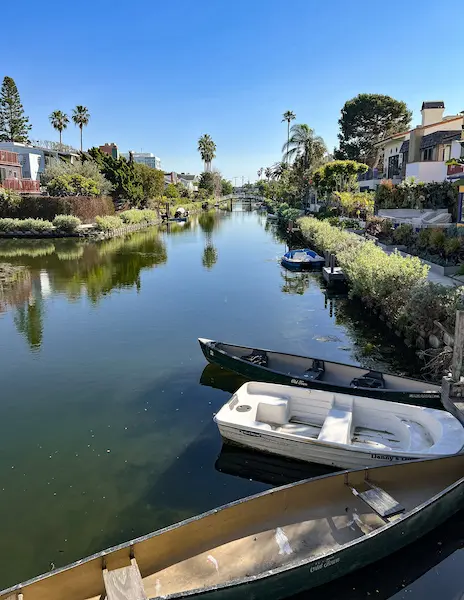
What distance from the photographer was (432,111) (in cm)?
5234

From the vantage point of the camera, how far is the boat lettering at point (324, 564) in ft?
20.9

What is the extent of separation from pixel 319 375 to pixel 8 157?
5972cm

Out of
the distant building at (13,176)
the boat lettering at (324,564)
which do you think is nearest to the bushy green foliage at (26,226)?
the distant building at (13,176)

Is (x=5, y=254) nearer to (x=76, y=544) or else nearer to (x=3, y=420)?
(x=3, y=420)

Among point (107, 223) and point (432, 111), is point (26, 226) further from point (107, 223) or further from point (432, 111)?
point (432, 111)

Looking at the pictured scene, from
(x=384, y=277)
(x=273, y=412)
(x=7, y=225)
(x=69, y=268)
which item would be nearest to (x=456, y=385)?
(x=273, y=412)

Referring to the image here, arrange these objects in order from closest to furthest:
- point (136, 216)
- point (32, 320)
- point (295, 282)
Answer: point (32, 320) < point (295, 282) < point (136, 216)

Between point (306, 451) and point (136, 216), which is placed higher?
point (136, 216)

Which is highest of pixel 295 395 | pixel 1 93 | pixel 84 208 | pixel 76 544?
pixel 1 93

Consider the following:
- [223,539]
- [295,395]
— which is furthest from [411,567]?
[295,395]

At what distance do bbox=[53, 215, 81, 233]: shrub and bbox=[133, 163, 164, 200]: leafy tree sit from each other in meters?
25.6

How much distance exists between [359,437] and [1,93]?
286 ft

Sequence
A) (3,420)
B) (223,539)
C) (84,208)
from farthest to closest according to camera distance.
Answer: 1. (84,208)
2. (3,420)
3. (223,539)

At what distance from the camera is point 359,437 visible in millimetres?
10281
